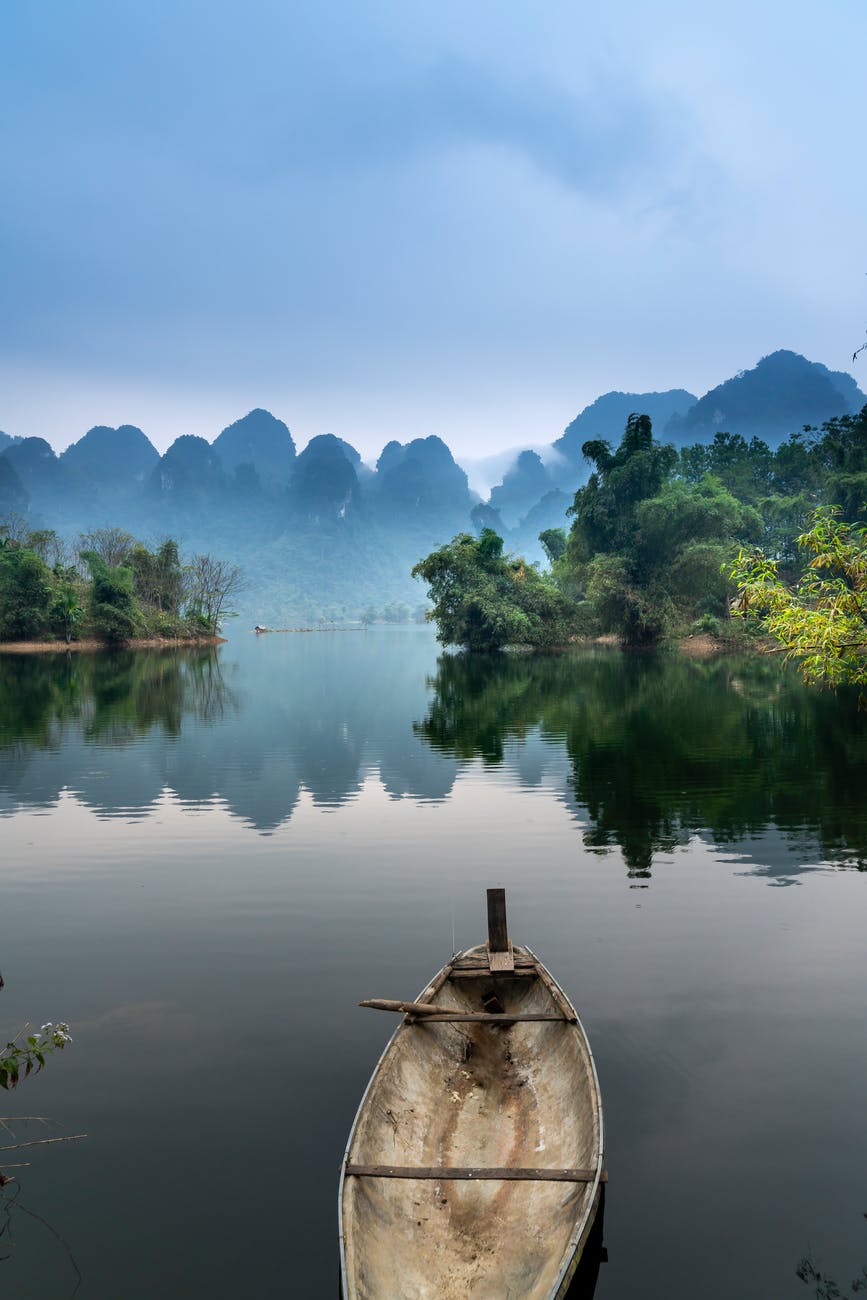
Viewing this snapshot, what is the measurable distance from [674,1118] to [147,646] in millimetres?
64511

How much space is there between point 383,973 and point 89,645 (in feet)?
200

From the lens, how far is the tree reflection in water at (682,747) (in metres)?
13.1

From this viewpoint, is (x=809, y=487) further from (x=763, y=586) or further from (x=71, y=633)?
(x=763, y=586)

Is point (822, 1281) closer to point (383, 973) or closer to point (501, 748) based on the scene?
point (383, 973)

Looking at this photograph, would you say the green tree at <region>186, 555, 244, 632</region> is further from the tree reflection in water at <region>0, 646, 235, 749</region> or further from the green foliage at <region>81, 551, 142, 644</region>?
the tree reflection in water at <region>0, 646, 235, 749</region>

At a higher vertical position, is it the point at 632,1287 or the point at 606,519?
the point at 606,519

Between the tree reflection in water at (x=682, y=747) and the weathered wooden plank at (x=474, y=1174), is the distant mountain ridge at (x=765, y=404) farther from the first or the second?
the weathered wooden plank at (x=474, y=1174)

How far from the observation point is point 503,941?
7406 millimetres

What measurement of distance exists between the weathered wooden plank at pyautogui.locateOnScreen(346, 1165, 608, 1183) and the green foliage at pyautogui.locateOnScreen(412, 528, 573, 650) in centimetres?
5084

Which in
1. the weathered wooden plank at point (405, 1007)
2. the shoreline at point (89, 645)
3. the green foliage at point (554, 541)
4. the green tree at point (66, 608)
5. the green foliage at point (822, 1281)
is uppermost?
the green foliage at point (554, 541)

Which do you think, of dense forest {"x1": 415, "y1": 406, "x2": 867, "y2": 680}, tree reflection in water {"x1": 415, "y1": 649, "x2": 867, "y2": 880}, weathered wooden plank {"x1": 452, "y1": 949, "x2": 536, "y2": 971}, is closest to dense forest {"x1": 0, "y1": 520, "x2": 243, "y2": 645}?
dense forest {"x1": 415, "y1": 406, "x2": 867, "y2": 680}

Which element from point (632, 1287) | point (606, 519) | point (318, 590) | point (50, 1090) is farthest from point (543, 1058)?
point (318, 590)

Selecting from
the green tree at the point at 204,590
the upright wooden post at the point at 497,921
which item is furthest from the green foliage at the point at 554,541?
the upright wooden post at the point at 497,921

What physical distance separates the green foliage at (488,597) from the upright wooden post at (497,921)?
4776cm
